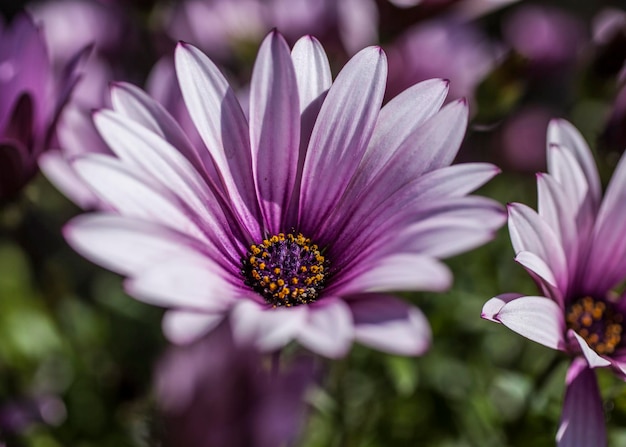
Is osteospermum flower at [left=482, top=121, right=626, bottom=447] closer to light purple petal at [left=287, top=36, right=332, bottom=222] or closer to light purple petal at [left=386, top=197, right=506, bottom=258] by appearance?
light purple petal at [left=386, top=197, right=506, bottom=258]

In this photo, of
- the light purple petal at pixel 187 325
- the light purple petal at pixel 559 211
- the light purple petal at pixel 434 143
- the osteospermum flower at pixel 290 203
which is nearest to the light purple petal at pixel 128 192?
the osteospermum flower at pixel 290 203

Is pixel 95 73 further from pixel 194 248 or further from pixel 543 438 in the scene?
pixel 543 438

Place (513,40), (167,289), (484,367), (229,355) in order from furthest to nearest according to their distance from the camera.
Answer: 1. (513,40)
2. (484,367)
3. (167,289)
4. (229,355)

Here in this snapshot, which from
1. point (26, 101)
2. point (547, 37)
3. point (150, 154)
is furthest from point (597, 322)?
point (547, 37)

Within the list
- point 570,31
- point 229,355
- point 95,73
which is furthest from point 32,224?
point 229,355

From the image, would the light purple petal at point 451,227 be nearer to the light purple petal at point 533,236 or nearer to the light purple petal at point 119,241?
the light purple petal at point 533,236
